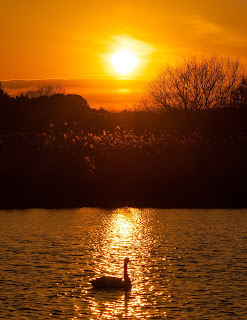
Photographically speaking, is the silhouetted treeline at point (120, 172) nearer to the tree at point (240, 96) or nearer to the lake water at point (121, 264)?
the lake water at point (121, 264)

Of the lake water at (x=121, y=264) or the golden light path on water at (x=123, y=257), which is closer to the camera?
the lake water at (x=121, y=264)

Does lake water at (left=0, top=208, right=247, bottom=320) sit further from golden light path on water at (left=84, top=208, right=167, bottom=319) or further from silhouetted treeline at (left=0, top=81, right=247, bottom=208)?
silhouetted treeline at (left=0, top=81, right=247, bottom=208)

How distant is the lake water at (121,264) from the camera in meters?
17.7

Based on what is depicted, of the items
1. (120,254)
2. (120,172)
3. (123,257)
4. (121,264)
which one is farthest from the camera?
(120,172)

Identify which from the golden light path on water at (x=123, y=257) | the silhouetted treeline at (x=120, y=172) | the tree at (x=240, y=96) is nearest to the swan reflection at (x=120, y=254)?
the golden light path on water at (x=123, y=257)

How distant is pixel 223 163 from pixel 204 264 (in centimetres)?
1979

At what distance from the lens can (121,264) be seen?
2325 centimetres

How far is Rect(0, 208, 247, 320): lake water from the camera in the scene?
1767 cm

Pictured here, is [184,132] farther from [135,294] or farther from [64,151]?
[135,294]

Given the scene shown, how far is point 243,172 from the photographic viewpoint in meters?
41.8

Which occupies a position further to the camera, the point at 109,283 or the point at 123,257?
the point at 123,257

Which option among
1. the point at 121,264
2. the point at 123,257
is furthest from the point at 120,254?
the point at 121,264

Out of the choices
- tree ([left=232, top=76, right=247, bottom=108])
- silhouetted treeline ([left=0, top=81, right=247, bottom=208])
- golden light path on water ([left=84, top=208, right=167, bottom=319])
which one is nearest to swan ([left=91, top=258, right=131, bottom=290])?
golden light path on water ([left=84, top=208, right=167, bottom=319])

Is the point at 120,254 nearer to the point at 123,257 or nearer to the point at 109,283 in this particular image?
the point at 123,257
